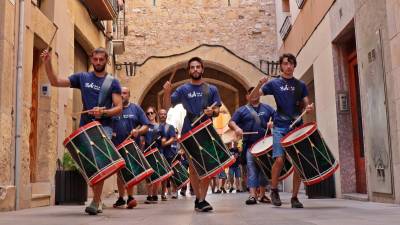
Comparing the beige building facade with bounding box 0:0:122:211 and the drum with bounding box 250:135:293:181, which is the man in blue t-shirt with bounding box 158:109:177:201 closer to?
the beige building facade with bounding box 0:0:122:211

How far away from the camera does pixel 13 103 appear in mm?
6891

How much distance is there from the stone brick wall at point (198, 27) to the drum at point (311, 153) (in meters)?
11.6

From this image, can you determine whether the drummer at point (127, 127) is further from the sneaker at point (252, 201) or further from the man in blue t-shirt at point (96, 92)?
the sneaker at point (252, 201)

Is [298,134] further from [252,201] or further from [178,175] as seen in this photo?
[178,175]

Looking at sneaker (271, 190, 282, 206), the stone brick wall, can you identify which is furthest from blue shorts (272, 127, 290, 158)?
the stone brick wall

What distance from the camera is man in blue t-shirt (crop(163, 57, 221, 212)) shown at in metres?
5.94

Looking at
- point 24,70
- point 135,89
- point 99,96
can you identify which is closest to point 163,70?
point 135,89

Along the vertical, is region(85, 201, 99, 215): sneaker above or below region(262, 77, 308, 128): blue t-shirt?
below

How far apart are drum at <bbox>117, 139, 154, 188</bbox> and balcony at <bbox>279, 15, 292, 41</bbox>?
27.4 feet

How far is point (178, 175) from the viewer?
11.9m

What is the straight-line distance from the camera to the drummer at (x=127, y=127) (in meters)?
7.30

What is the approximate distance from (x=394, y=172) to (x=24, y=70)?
194 inches

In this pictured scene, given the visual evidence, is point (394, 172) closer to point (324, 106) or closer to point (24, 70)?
point (324, 106)

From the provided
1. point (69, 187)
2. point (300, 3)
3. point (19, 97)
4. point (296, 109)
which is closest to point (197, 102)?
point (296, 109)
